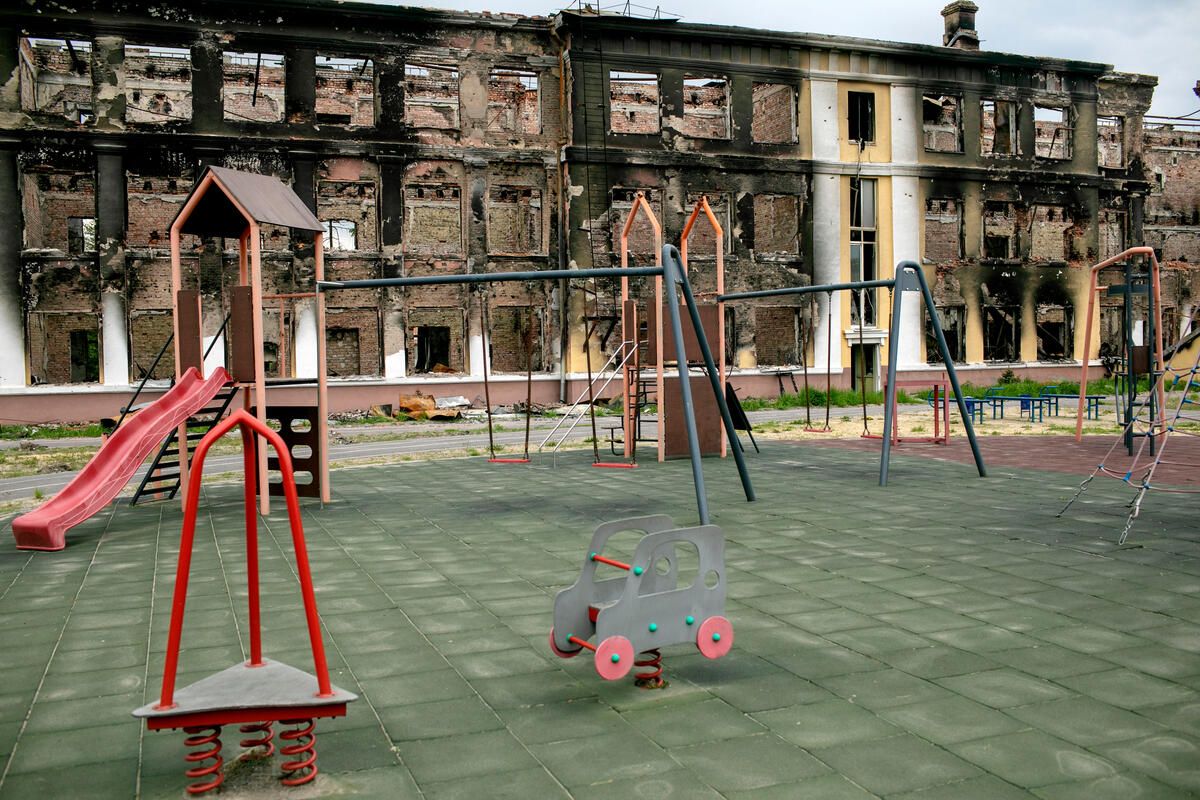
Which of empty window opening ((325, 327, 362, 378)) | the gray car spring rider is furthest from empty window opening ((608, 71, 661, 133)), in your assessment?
the gray car spring rider

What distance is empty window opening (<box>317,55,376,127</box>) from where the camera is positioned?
2967cm

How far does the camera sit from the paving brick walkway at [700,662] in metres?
3.72

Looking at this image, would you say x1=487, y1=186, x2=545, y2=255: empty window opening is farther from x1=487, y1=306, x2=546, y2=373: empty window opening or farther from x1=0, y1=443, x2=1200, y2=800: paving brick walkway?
x1=0, y1=443, x2=1200, y2=800: paving brick walkway

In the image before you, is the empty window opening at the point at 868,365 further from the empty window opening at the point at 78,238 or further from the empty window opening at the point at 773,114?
the empty window opening at the point at 78,238

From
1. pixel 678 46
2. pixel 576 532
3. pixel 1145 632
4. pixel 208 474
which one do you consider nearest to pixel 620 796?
pixel 1145 632

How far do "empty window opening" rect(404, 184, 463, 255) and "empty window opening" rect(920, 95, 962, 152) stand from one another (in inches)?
673

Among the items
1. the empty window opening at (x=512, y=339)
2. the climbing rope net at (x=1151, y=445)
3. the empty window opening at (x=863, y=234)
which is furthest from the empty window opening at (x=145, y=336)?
the climbing rope net at (x=1151, y=445)

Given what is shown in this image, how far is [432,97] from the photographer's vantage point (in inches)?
1259

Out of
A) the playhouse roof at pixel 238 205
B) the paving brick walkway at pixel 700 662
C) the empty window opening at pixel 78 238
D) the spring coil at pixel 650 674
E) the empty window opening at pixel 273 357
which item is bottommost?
the paving brick walkway at pixel 700 662

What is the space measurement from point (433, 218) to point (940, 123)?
18916mm

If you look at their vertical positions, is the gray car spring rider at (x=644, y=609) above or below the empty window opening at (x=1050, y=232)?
below

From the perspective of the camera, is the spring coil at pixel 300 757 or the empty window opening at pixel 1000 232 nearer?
the spring coil at pixel 300 757

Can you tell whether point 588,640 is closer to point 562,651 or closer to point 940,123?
point 562,651

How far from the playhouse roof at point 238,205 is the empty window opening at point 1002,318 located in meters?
28.9
